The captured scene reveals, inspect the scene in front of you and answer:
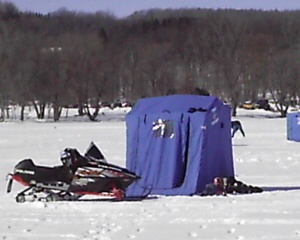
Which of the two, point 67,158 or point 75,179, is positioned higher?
point 67,158

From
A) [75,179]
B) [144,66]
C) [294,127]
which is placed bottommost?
[294,127]

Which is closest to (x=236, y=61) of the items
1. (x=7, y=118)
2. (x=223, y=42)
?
(x=223, y=42)

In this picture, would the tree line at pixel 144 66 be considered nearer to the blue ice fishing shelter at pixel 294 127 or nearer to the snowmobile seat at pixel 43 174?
the blue ice fishing shelter at pixel 294 127

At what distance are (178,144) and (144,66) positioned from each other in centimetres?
7928

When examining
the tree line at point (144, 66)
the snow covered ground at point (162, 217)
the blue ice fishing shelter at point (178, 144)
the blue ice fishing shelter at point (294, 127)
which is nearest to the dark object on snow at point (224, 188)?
the blue ice fishing shelter at point (178, 144)

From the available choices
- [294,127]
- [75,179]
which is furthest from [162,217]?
[294,127]

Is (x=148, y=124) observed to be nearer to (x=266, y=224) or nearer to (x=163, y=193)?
(x=163, y=193)

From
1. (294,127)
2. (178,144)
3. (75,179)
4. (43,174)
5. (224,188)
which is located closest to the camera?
(75,179)

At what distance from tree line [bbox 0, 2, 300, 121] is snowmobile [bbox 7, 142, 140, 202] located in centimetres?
4458

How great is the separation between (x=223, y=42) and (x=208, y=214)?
84.1 m

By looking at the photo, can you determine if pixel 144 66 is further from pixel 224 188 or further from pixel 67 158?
pixel 67 158

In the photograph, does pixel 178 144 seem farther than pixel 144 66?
No

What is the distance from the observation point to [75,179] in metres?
11.8

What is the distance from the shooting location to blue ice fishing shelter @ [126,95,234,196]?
484 inches
